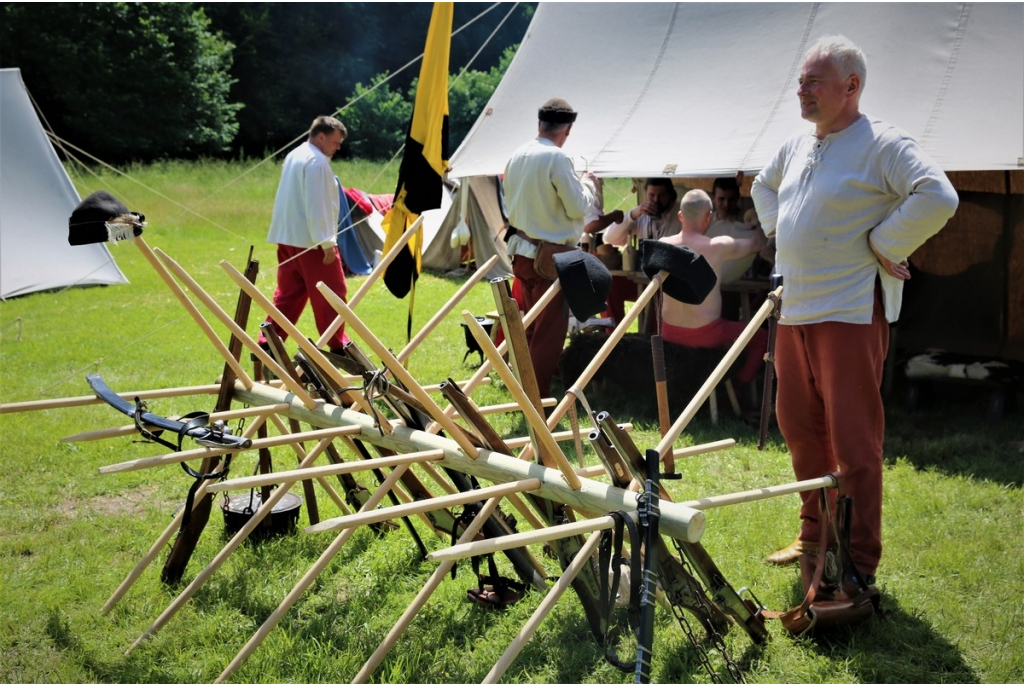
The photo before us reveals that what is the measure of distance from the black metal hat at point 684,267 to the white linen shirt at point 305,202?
3859mm

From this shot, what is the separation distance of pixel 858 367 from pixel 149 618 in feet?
8.68

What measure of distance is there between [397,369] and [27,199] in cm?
872

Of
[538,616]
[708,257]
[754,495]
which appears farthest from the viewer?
[708,257]

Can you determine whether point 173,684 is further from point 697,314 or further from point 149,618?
point 697,314

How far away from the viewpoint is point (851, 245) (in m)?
3.26

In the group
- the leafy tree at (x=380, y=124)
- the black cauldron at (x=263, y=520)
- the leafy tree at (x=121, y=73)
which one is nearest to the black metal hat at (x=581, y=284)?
the black cauldron at (x=263, y=520)

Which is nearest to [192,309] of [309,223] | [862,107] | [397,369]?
[397,369]

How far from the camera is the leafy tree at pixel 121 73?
22.9 metres

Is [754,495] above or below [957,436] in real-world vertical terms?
above

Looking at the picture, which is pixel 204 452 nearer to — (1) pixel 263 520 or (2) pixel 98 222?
(2) pixel 98 222

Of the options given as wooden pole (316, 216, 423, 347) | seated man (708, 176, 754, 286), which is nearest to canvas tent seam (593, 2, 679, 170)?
seated man (708, 176, 754, 286)

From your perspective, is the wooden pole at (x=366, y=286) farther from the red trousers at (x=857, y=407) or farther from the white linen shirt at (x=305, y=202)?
the white linen shirt at (x=305, y=202)

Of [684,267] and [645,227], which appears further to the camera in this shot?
[645,227]

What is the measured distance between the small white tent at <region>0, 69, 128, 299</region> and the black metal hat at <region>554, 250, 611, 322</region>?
839 centimetres
